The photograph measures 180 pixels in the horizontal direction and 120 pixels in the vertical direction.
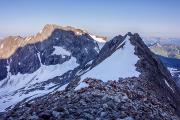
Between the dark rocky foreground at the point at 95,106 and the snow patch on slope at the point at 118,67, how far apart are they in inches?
349

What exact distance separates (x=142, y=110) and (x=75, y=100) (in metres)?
6.40

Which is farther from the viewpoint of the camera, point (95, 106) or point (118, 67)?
point (118, 67)

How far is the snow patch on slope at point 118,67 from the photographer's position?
4781 cm

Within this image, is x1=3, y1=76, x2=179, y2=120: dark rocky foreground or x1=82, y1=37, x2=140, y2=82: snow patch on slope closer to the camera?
x1=3, y1=76, x2=179, y2=120: dark rocky foreground

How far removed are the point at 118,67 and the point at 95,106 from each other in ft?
84.1

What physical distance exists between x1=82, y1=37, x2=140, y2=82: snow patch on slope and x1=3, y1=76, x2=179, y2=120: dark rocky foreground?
886 centimetres

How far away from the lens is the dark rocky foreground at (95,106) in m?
25.5

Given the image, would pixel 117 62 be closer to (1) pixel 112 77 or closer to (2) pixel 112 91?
(1) pixel 112 77

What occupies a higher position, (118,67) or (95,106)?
(95,106)

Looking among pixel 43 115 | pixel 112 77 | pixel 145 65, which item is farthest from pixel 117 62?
pixel 43 115

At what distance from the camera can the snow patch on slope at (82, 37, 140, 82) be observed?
4781cm

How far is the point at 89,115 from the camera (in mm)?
26094

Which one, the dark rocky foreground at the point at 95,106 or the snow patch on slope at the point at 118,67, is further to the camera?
the snow patch on slope at the point at 118,67

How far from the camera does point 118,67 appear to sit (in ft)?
176
